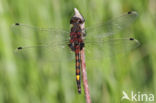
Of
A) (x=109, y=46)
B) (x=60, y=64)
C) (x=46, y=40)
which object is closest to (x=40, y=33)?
(x=46, y=40)

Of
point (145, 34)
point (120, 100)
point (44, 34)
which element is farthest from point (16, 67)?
point (145, 34)

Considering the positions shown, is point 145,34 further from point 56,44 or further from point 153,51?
point 56,44

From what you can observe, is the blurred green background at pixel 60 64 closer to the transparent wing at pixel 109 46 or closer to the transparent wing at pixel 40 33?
the transparent wing at pixel 40 33

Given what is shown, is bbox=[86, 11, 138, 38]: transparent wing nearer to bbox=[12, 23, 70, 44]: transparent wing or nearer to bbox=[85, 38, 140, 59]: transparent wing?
bbox=[85, 38, 140, 59]: transparent wing

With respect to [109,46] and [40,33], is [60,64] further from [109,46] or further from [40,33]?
[109,46]

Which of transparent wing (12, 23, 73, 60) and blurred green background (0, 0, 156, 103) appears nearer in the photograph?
transparent wing (12, 23, 73, 60)

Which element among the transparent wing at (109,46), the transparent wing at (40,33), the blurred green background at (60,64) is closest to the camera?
the transparent wing at (109,46)

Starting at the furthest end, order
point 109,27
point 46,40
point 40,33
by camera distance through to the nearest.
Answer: point 40,33, point 46,40, point 109,27

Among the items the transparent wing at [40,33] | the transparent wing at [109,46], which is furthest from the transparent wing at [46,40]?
the transparent wing at [109,46]

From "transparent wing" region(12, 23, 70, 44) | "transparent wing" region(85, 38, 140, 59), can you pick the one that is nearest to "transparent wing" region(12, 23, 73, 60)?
"transparent wing" region(12, 23, 70, 44)
